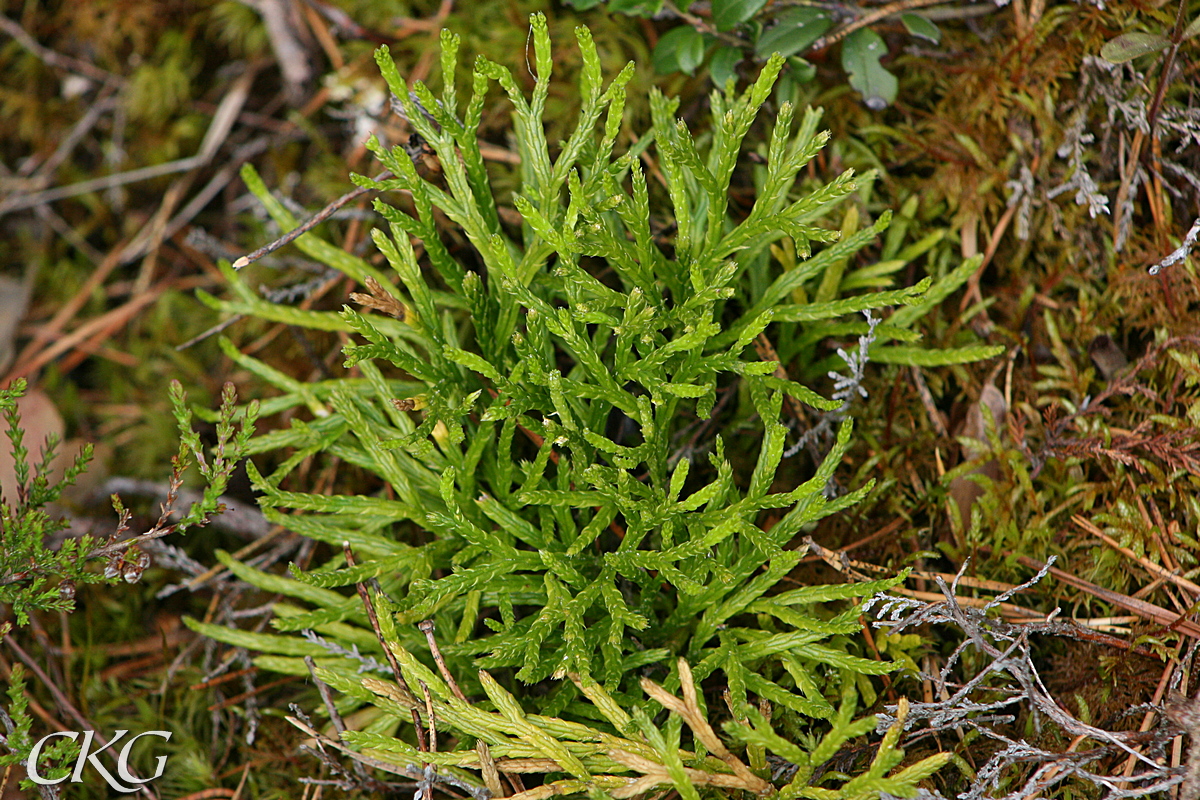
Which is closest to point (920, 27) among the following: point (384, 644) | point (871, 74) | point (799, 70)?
point (871, 74)

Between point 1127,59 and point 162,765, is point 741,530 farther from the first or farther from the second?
point 162,765

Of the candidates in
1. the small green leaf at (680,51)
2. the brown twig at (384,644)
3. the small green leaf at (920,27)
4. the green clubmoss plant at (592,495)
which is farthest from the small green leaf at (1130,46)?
the brown twig at (384,644)

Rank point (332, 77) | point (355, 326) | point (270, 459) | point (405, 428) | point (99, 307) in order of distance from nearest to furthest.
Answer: point (355, 326) < point (405, 428) < point (270, 459) < point (332, 77) < point (99, 307)

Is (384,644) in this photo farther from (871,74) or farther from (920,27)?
(920,27)

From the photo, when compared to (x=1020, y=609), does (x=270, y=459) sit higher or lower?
higher

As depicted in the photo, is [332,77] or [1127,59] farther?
[332,77]

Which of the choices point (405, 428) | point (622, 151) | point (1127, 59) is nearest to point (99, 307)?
point (405, 428)

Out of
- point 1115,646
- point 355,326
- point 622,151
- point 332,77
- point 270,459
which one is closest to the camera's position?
point 355,326
